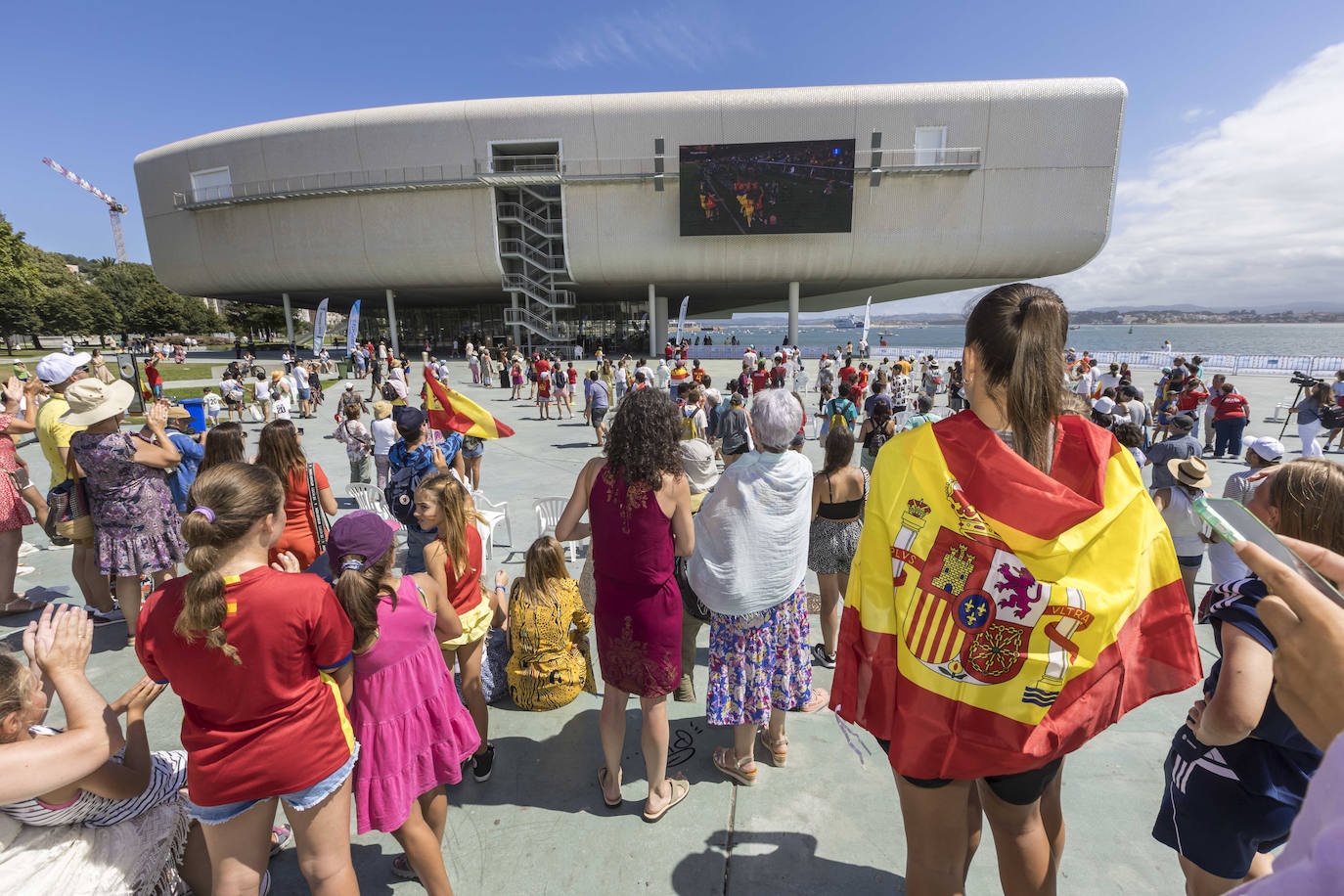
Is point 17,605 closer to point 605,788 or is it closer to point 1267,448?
point 605,788

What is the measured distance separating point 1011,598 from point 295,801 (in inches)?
90.1

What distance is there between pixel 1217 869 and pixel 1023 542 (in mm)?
1433

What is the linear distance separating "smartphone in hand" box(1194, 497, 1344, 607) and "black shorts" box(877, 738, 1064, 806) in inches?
40.0

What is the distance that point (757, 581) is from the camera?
2.77 metres

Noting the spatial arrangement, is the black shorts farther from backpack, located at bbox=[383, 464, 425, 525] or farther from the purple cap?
backpack, located at bbox=[383, 464, 425, 525]

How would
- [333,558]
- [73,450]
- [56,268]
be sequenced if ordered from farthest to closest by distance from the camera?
[56,268]
[73,450]
[333,558]

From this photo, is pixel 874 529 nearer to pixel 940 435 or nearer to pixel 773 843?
pixel 940 435

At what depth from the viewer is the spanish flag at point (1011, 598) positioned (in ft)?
4.98

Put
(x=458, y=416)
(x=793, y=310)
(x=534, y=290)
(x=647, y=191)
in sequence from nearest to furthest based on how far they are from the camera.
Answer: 1. (x=458, y=416)
2. (x=647, y=191)
3. (x=793, y=310)
4. (x=534, y=290)

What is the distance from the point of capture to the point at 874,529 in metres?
1.71

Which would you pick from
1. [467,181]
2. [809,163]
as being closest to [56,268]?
[467,181]

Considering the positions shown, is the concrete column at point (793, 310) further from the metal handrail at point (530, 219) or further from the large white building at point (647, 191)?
the metal handrail at point (530, 219)

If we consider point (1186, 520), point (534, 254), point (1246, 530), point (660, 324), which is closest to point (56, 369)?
point (1246, 530)

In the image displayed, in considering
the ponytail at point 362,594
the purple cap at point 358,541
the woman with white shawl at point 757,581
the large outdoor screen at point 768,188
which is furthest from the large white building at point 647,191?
the ponytail at point 362,594
